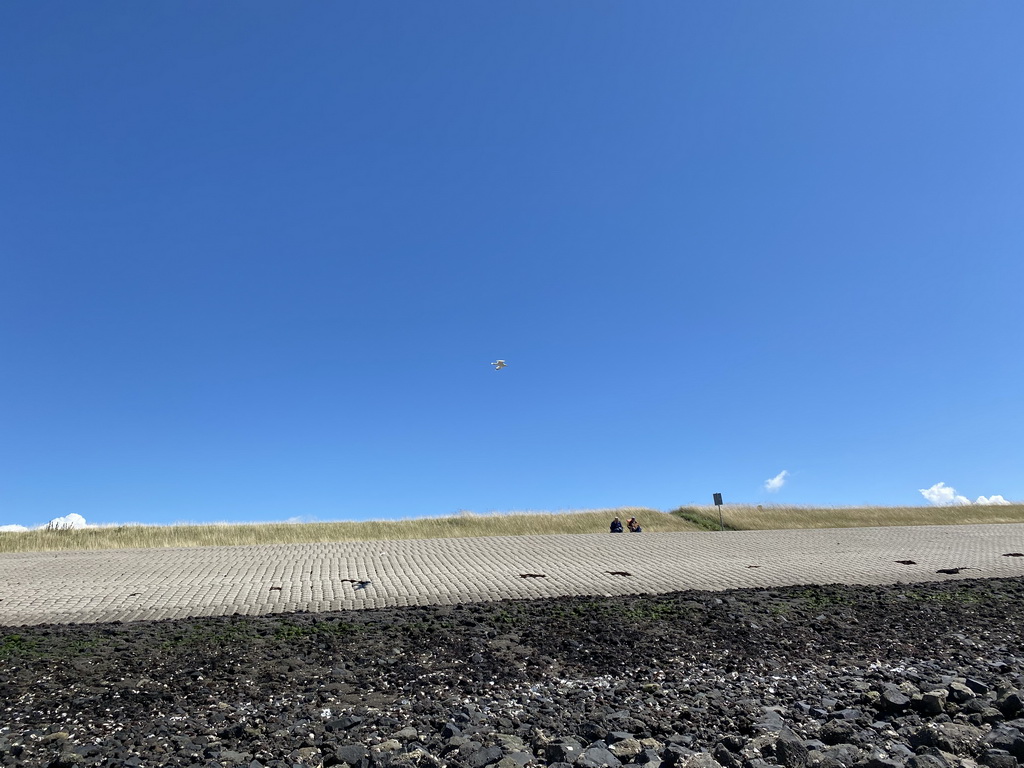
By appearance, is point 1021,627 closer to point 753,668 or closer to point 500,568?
point 753,668

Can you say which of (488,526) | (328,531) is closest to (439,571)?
(328,531)

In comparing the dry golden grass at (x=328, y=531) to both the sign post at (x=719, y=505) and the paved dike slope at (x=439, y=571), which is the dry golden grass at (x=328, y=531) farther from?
the paved dike slope at (x=439, y=571)

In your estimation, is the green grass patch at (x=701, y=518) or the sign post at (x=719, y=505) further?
the green grass patch at (x=701, y=518)

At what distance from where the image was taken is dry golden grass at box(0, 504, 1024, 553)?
23.6 m

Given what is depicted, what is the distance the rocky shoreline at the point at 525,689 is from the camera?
5.19 meters

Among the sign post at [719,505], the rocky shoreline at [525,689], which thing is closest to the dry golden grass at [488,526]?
the sign post at [719,505]

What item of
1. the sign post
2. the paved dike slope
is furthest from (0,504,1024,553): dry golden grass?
the paved dike slope

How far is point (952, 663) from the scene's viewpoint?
25.3ft

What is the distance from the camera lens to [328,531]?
85.9ft

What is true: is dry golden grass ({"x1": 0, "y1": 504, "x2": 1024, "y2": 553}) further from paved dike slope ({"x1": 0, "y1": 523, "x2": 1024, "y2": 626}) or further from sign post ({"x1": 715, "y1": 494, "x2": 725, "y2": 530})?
paved dike slope ({"x1": 0, "y1": 523, "x2": 1024, "y2": 626})

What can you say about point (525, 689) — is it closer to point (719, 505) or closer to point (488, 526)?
point (488, 526)

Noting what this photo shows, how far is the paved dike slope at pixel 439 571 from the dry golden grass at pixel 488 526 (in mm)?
5330

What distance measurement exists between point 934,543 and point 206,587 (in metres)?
19.8

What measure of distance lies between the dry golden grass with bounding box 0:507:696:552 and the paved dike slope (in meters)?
5.08
